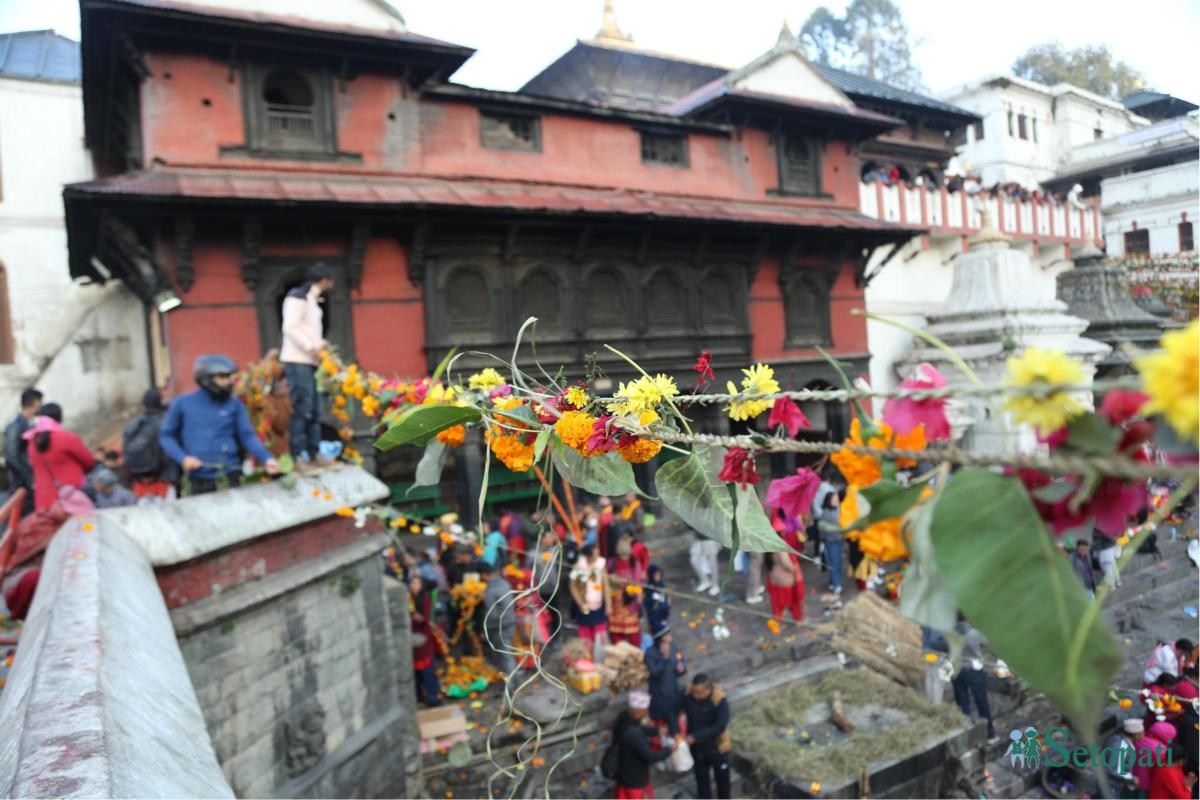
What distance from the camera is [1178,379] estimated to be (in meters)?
0.70

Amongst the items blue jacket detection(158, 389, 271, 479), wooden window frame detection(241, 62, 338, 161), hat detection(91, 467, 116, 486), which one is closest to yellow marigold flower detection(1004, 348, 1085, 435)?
blue jacket detection(158, 389, 271, 479)

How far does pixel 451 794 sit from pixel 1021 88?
22451 mm

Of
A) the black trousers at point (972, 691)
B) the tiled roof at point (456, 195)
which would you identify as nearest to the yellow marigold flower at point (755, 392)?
the black trousers at point (972, 691)

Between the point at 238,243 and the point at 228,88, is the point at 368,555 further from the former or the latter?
the point at 228,88

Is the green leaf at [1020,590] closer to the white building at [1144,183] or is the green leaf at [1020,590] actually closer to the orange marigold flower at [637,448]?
the orange marigold flower at [637,448]

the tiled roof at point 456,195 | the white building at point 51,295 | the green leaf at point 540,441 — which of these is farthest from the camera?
the white building at point 51,295

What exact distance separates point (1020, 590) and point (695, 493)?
34.7 inches

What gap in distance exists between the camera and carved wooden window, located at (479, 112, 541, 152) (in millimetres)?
13430

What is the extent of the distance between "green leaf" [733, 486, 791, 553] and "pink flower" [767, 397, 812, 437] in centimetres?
16

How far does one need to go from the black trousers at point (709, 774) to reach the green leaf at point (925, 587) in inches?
A: 276

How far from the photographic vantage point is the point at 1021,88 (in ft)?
67.4

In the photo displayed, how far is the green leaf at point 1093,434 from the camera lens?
0.78m

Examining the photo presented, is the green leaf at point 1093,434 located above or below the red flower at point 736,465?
above

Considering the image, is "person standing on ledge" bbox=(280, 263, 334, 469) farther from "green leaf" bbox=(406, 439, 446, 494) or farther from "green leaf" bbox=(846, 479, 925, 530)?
"green leaf" bbox=(846, 479, 925, 530)
